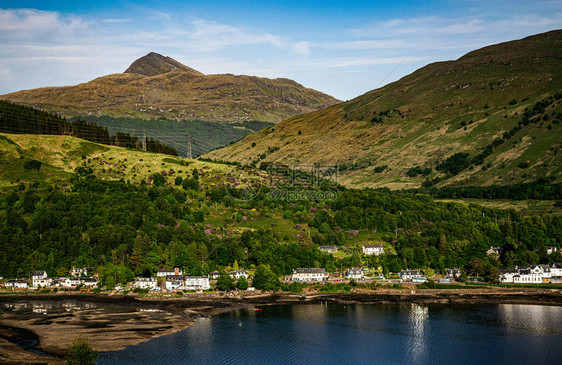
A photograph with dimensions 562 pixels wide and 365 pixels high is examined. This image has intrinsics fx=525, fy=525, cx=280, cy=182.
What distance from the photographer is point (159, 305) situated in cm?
10306

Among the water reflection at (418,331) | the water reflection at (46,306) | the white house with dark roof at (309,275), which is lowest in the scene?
the water reflection at (418,331)

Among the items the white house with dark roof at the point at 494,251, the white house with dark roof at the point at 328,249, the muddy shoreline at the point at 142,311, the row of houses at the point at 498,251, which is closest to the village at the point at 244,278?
the muddy shoreline at the point at 142,311

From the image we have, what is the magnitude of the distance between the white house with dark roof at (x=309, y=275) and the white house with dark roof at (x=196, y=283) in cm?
2007

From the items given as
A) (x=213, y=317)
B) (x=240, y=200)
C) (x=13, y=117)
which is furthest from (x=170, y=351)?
(x=13, y=117)

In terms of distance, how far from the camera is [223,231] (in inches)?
5300

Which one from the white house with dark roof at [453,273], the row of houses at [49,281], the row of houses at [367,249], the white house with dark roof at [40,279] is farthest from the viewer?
the row of houses at [367,249]

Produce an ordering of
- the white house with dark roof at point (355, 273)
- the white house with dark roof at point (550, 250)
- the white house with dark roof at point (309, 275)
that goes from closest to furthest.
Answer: the white house with dark roof at point (309, 275) → the white house with dark roof at point (355, 273) → the white house with dark roof at point (550, 250)

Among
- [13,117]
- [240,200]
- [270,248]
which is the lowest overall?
[270,248]

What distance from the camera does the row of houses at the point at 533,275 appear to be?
400 ft

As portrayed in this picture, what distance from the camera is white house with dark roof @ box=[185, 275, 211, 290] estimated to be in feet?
373

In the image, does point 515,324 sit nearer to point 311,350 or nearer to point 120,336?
point 311,350

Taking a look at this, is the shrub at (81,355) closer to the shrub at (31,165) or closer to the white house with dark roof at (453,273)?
the white house with dark roof at (453,273)

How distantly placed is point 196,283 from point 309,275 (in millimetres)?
25680

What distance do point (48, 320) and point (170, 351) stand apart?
28.3 meters
